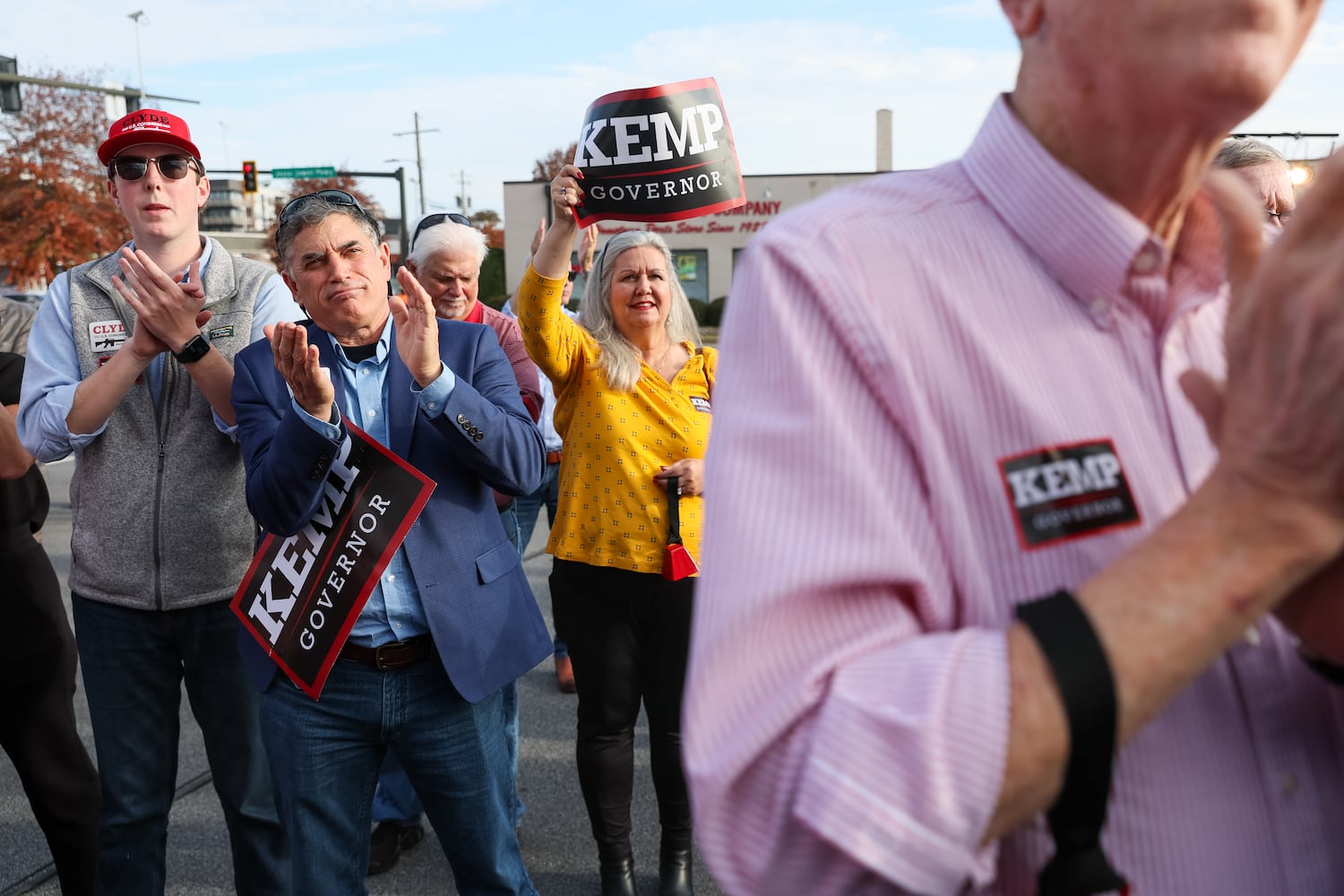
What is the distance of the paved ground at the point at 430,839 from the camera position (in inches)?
138

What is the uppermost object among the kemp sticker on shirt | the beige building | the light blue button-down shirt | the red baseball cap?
the beige building

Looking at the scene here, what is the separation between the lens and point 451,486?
2.70 m

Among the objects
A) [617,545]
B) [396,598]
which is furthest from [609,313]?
[396,598]

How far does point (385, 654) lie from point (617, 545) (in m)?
1.06

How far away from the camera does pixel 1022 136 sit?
981mm

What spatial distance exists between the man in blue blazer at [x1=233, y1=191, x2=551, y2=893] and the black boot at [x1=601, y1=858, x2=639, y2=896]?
75 cm

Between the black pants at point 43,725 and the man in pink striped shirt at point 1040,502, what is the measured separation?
2.94m

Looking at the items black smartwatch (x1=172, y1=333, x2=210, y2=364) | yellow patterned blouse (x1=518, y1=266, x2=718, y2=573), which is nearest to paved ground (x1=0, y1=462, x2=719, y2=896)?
yellow patterned blouse (x1=518, y1=266, x2=718, y2=573)

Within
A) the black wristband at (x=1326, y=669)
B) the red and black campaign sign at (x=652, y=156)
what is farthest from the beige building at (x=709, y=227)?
the black wristband at (x=1326, y=669)

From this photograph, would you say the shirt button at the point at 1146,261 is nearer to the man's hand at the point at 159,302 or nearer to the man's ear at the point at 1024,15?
the man's ear at the point at 1024,15

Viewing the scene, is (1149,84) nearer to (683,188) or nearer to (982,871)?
(982,871)

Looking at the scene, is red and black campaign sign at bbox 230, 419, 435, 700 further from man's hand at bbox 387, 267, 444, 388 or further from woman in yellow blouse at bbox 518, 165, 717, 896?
woman in yellow blouse at bbox 518, 165, 717, 896

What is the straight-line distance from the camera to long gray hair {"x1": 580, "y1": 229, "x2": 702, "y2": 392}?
12.1 ft

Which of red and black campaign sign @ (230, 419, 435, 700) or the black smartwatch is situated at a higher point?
the black smartwatch
